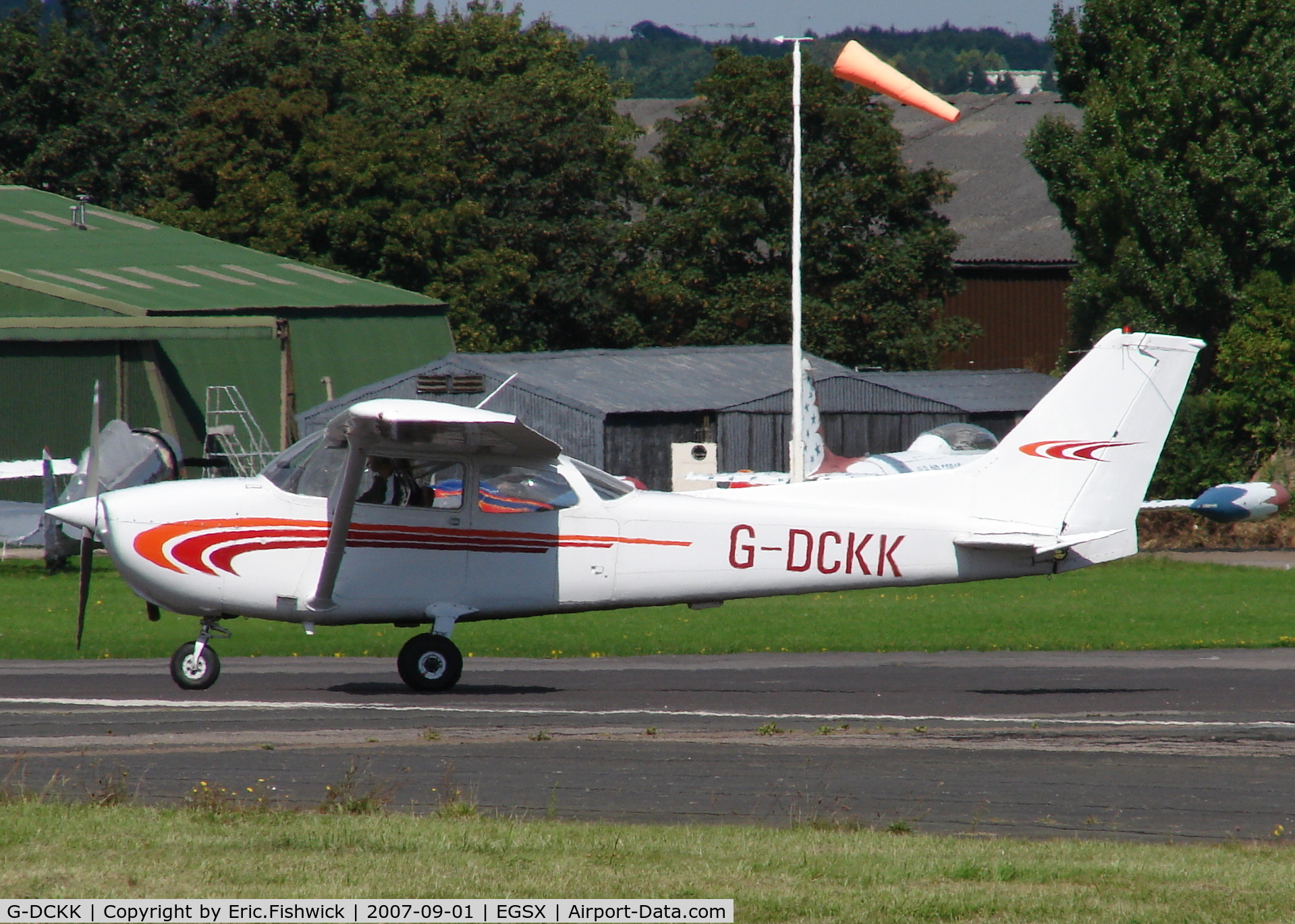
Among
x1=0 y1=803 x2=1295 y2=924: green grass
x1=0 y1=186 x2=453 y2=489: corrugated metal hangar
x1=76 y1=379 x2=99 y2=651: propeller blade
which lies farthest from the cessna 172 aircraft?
x1=0 y1=186 x2=453 y2=489: corrugated metal hangar

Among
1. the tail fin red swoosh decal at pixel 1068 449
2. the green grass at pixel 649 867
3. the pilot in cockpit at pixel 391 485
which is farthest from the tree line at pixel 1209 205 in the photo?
the green grass at pixel 649 867

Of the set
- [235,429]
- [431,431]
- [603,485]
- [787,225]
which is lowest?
[235,429]

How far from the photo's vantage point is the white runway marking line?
11.9 m

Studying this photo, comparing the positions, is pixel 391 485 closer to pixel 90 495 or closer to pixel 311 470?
pixel 311 470

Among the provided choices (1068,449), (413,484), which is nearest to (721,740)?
(413,484)

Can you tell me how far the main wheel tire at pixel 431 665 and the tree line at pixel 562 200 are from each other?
35.2 metres

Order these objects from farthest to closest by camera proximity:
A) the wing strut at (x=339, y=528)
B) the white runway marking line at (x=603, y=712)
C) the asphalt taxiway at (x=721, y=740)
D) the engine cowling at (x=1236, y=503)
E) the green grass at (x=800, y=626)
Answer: the green grass at (x=800, y=626), the engine cowling at (x=1236, y=503), the wing strut at (x=339, y=528), the white runway marking line at (x=603, y=712), the asphalt taxiway at (x=721, y=740)

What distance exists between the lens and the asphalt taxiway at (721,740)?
8492 millimetres

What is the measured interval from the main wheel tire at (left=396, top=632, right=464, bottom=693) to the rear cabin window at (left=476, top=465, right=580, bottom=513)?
132 cm

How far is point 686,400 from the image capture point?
37781 mm

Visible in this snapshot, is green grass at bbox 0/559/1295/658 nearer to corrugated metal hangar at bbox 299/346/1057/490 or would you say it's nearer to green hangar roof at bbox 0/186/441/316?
corrugated metal hangar at bbox 299/346/1057/490

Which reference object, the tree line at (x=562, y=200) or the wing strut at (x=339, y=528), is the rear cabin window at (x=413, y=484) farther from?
the tree line at (x=562, y=200)

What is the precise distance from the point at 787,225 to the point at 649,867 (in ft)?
140

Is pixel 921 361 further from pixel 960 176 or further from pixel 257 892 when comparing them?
pixel 257 892
